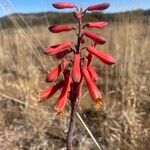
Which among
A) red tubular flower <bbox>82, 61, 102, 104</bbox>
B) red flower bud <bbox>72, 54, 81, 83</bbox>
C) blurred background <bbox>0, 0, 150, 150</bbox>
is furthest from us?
blurred background <bbox>0, 0, 150, 150</bbox>

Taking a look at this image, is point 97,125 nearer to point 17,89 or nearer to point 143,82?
point 143,82

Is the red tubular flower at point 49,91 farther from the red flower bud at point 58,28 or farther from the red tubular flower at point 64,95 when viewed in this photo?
the red flower bud at point 58,28

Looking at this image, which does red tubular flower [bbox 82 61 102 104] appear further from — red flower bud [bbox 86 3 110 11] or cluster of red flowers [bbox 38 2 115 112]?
red flower bud [bbox 86 3 110 11]

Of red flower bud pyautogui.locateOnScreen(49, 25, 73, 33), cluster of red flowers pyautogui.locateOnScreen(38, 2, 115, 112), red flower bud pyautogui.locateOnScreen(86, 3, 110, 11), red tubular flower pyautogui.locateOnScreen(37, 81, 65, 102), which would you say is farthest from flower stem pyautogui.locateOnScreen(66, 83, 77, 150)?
red flower bud pyautogui.locateOnScreen(86, 3, 110, 11)

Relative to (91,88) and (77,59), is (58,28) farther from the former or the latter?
(91,88)

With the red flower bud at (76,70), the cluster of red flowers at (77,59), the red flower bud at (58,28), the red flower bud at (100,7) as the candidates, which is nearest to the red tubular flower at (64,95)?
the cluster of red flowers at (77,59)

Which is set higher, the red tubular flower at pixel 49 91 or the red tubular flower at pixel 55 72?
the red tubular flower at pixel 55 72
